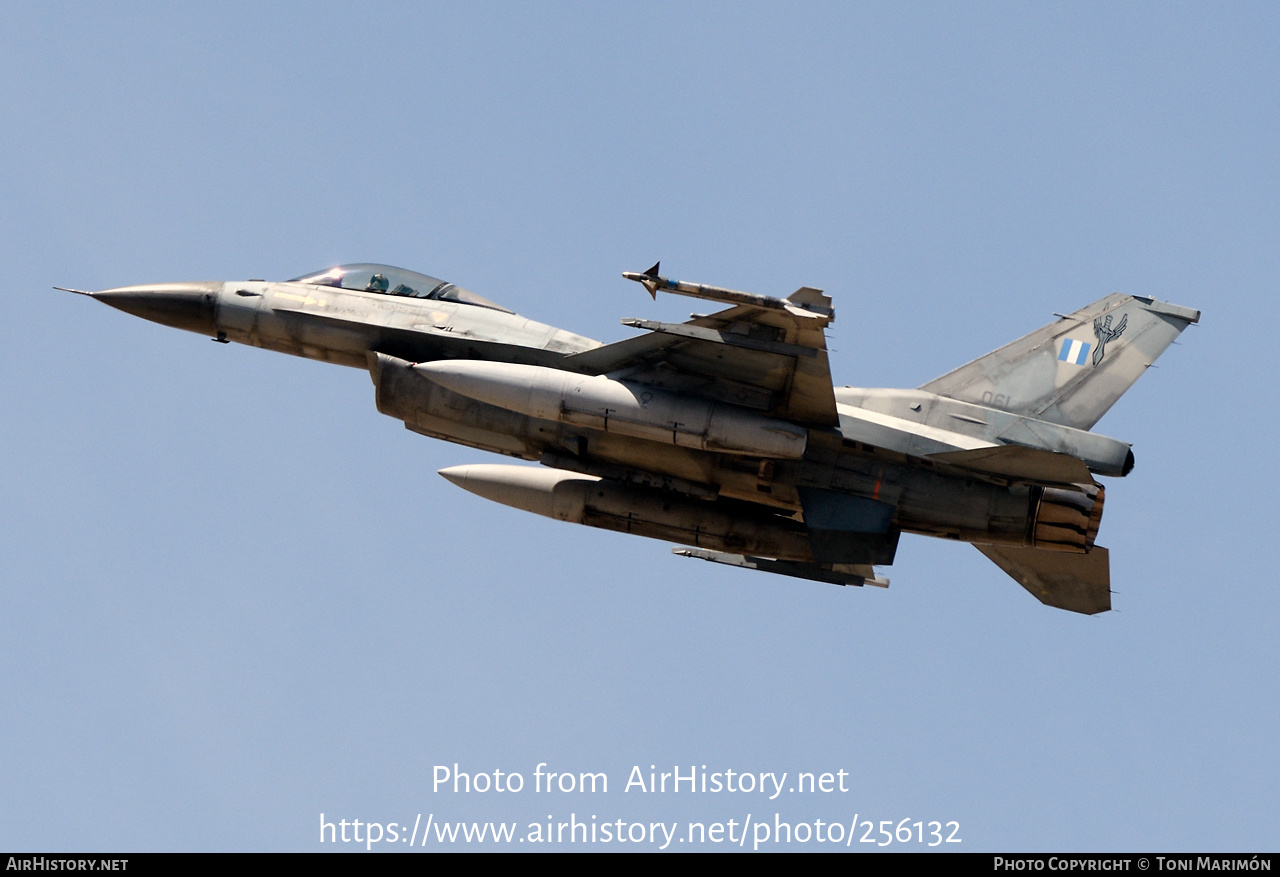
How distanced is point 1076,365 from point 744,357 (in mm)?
4696

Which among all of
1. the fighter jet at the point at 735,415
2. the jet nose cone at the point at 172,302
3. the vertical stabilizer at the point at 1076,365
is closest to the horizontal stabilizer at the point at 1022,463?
the fighter jet at the point at 735,415

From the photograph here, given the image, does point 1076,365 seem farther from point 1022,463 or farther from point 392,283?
point 392,283

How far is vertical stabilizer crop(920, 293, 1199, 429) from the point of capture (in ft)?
58.8

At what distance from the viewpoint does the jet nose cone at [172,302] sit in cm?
1866

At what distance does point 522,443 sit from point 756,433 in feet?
10.3

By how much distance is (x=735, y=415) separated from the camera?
16.4 m

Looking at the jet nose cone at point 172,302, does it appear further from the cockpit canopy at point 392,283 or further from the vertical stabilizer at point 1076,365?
the vertical stabilizer at point 1076,365

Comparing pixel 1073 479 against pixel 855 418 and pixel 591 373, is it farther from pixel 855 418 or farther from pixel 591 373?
pixel 591 373

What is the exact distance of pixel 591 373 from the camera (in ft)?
56.1

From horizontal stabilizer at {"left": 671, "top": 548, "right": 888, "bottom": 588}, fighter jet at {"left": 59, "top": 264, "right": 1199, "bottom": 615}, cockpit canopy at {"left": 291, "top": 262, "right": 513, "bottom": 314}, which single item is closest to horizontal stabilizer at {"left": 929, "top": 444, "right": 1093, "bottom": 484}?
fighter jet at {"left": 59, "top": 264, "right": 1199, "bottom": 615}

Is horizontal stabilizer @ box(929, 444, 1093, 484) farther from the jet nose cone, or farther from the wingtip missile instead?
the jet nose cone

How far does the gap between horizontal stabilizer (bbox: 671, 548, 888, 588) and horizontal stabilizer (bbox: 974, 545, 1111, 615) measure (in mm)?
1803

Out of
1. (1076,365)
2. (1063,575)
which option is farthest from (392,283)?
(1063,575)

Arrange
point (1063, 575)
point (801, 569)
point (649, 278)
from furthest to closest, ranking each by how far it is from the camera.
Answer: point (801, 569) → point (1063, 575) → point (649, 278)
